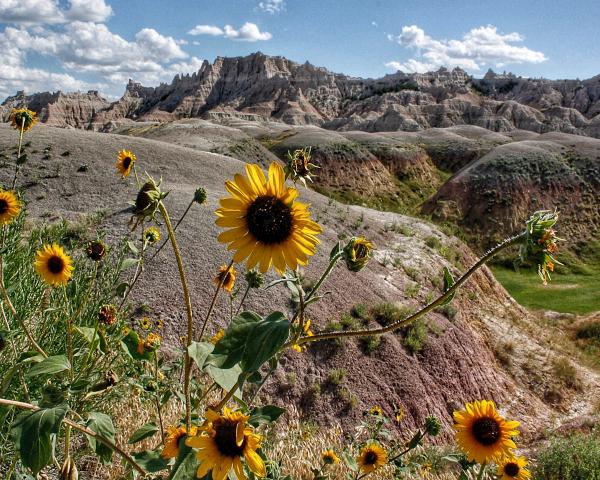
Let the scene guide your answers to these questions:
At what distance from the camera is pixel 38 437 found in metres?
1.56

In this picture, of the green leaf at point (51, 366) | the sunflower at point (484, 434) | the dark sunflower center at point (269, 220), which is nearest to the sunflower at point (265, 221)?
the dark sunflower center at point (269, 220)

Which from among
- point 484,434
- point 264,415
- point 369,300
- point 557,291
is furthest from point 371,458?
point 557,291

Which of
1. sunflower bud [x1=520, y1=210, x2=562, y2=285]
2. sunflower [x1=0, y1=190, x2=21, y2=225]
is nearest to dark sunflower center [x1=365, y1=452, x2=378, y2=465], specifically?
sunflower bud [x1=520, y1=210, x2=562, y2=285]

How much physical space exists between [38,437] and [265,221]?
3.67ft

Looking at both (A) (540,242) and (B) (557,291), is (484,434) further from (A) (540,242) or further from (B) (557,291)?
(B) (557,291)

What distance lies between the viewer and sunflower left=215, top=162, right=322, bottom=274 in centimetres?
189

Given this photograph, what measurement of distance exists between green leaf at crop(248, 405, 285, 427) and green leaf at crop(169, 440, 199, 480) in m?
0.43

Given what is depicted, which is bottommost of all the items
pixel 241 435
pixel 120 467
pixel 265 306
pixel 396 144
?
pixel 265 306

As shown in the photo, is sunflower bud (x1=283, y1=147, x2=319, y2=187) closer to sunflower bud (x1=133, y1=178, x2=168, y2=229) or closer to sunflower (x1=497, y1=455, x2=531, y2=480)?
sunflower bud (x1=133, y1=178, x2=168, y2=229)

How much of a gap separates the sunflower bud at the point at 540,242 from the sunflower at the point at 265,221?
0.88 meters

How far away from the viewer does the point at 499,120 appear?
3226 inches

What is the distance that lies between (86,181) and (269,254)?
1603cm

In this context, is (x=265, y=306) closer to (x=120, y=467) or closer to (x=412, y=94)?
(x=120, y=467)

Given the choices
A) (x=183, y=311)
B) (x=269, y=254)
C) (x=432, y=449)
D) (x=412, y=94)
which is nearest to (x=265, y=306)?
(x=183, y=311)
